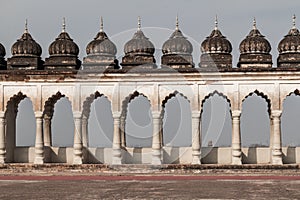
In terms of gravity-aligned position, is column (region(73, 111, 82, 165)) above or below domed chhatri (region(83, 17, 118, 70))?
below

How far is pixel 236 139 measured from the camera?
2416 cm

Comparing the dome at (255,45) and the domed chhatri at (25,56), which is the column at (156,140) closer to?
the dome at (255,45)

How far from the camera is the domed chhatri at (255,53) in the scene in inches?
977

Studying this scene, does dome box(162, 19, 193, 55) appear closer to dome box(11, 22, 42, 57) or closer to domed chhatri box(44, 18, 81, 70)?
domed chhatri box(44, 18, 81, 70)

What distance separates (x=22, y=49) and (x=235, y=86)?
8.94 meters

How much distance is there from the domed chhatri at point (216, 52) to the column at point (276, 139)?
105 inches

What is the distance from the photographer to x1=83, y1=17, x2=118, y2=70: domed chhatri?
25250 millimetres

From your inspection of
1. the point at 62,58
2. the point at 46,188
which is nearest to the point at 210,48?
the point at 62,58

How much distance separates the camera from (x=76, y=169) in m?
24.0

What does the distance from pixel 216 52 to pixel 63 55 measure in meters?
6.31

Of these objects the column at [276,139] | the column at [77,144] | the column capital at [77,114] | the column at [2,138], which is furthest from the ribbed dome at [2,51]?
the column at [276,139]

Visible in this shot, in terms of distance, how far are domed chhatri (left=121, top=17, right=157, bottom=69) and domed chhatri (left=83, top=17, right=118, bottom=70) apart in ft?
1.73

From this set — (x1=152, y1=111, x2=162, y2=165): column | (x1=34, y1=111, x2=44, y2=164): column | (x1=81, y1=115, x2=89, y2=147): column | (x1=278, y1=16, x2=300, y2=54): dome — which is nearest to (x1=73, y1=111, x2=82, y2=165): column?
(x1=34, y1=111, x2=44, y2=164): column

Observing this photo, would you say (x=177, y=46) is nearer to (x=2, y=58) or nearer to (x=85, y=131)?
(x=85, y=131)
